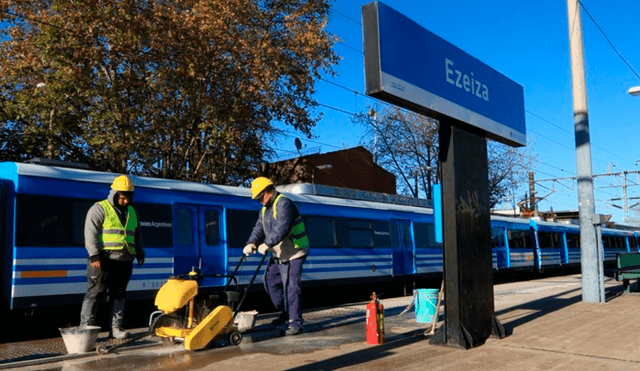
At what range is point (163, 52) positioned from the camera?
18.4m

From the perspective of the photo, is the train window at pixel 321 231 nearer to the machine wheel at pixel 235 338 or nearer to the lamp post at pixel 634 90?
the machine wheel at pixel 235 338

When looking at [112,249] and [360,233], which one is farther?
[360,233]

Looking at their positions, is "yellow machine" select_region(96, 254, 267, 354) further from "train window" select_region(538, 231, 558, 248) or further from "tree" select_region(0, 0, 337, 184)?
"train window" select_region(538, 231, 558, 248)

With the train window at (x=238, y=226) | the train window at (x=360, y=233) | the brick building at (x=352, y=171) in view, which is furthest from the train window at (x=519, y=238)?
the train window at (x=238, y=226)

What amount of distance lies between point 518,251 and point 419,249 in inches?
346

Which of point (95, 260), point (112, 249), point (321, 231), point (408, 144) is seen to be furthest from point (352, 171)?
point (95, 260)

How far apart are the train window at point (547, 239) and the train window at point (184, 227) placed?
20144mm

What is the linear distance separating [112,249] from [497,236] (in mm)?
19353

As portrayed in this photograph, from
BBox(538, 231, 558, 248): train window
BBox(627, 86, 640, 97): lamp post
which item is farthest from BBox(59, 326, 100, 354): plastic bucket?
BBox(538, 231, 558, 248): train window

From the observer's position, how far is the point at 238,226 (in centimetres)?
1271

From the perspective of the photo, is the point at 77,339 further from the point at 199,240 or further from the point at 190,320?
the point at 199,240

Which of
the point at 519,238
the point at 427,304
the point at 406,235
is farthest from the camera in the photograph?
the point at 519,238

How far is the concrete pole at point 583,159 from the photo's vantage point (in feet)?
40.1

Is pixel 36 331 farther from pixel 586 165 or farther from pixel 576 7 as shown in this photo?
pixel 576 7
